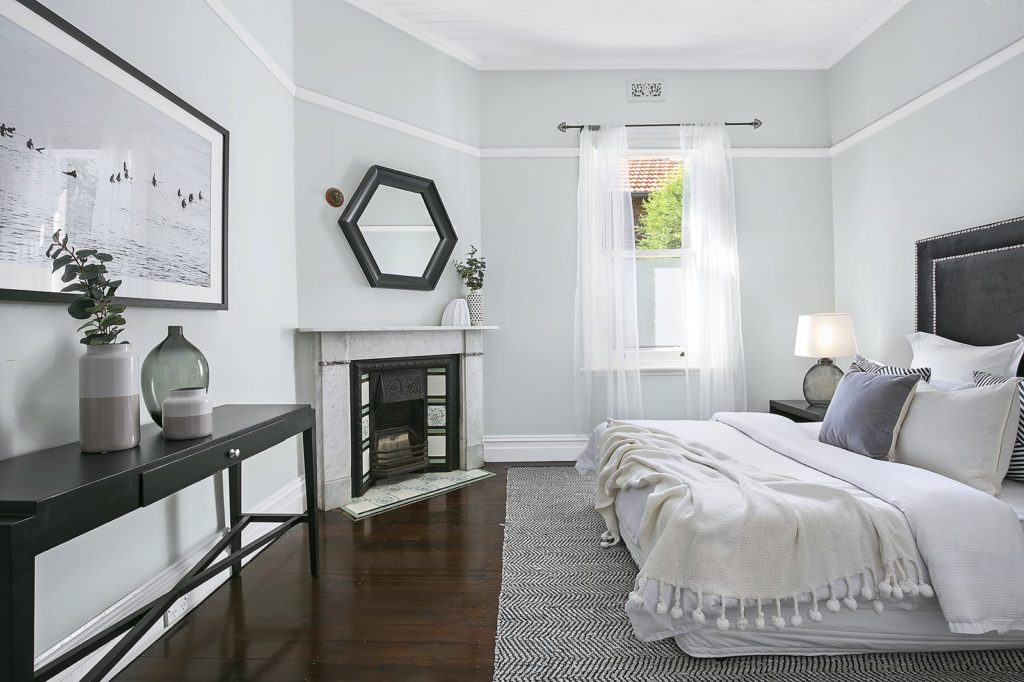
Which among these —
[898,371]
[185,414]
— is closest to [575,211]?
[898,371]

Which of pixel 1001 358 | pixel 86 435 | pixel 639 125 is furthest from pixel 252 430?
pixel 639 125

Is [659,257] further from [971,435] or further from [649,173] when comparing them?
[971,435]

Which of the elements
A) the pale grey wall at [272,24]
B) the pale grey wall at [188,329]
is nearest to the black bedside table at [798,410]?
the pale grey wall at [188,329]

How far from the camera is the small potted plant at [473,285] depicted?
13.6 feet

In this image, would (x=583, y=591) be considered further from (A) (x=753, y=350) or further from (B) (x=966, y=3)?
(B) (x=966, y=3)

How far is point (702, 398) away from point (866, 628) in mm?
2613

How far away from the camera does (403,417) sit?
3.98m

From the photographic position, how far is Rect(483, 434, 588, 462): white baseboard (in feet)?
14.5

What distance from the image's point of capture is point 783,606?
1.70 meters

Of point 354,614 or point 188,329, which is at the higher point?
point 188,329

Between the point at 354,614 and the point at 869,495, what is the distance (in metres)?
1.92

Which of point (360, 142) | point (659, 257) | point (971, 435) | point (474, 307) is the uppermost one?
point (360, 142)

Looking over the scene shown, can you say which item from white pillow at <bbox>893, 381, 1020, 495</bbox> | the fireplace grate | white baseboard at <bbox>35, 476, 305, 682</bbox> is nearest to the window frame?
the fireplace grate

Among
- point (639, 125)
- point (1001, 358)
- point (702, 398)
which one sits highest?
point (639, 125)
